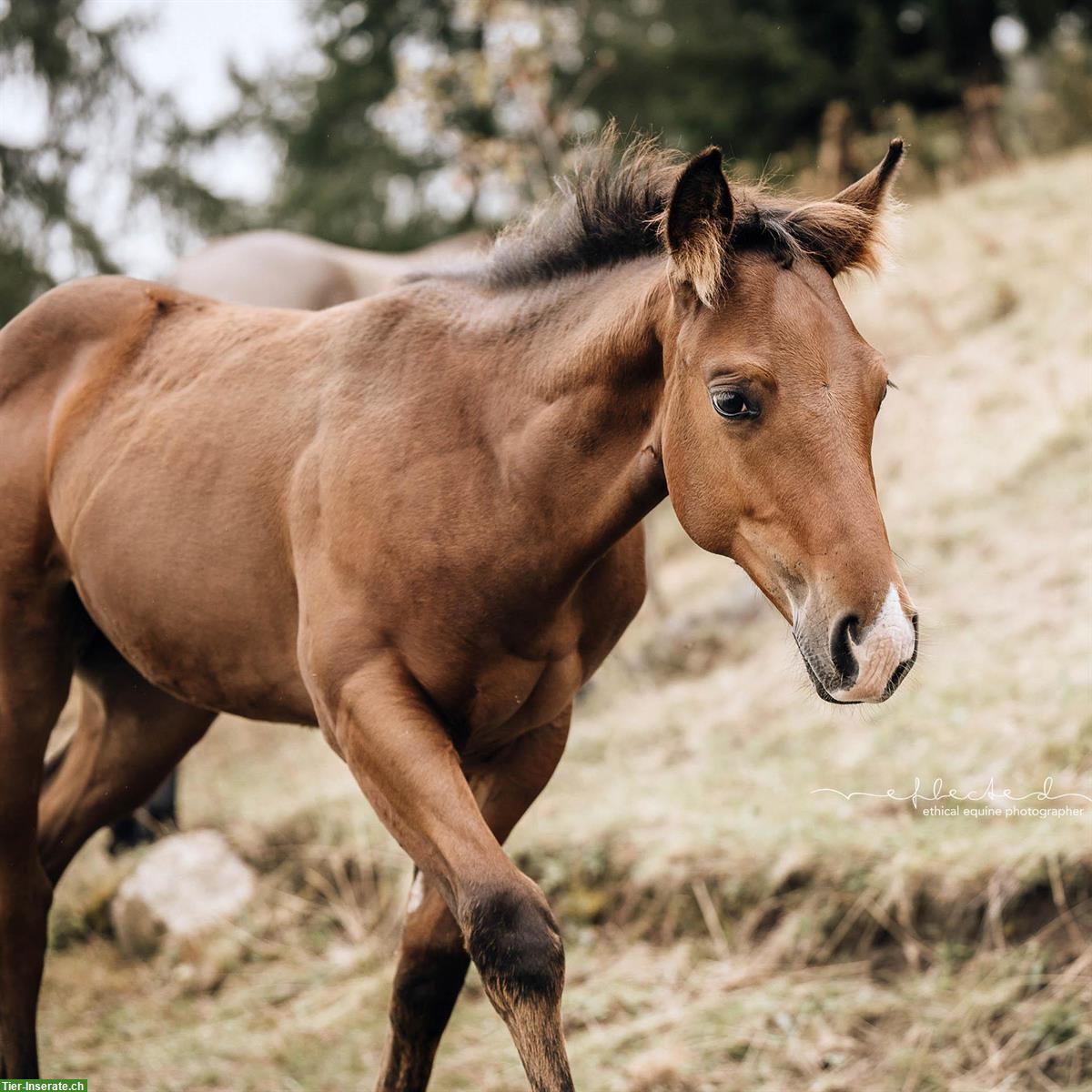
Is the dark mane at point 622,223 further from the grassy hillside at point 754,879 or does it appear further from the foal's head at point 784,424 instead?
the grassy hillside at point 754,879

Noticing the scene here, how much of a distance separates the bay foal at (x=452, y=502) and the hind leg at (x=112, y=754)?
20cm

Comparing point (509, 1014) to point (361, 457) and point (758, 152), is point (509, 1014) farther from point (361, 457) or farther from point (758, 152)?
point (758, 152)

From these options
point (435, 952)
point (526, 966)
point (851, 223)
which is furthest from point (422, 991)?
point (851, 223)

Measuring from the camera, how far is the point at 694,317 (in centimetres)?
269

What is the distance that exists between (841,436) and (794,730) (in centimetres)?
391

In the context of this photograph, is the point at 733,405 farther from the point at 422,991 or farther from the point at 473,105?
the point at 473,105

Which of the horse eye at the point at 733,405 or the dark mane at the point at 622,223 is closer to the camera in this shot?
the horse eye at the point at 733,405

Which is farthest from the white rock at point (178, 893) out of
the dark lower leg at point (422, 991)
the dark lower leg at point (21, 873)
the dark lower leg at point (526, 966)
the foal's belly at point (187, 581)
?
the dark lower leg at point (526, 966)

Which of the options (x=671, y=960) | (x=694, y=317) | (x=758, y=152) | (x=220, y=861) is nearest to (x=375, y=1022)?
(x=671, y=960)

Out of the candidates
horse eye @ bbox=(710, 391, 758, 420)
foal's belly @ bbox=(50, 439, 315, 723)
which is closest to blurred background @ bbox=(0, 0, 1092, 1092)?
horse eye @ bbox=(710, 391, 758, 420)

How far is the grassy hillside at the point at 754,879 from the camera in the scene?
4078 mm

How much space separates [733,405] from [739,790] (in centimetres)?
340

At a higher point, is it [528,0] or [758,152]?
[528,0]

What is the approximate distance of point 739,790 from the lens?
5.65 metres
